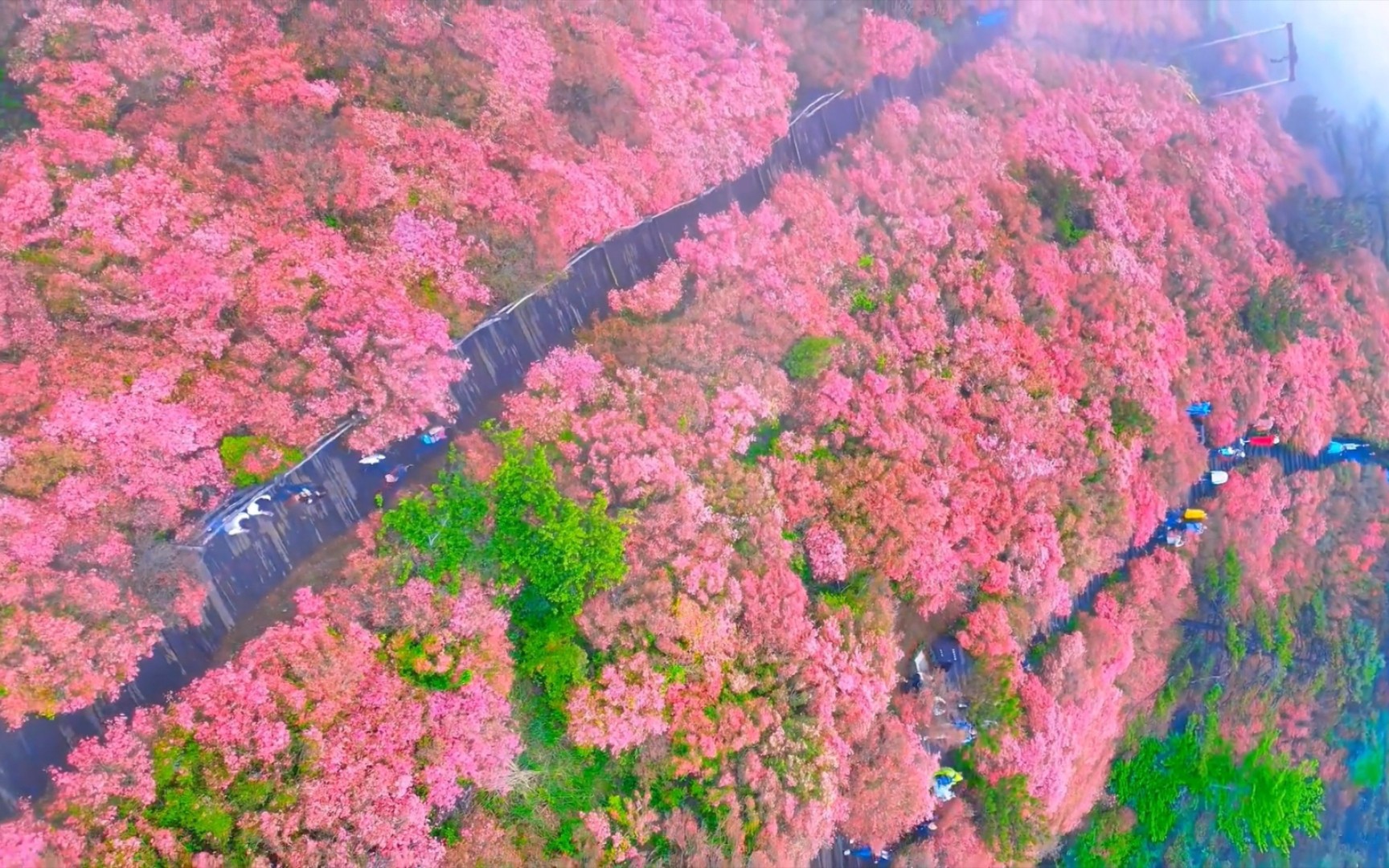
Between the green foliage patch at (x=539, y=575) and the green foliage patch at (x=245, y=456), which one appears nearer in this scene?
the green foliage patch at (x=245, y=456)

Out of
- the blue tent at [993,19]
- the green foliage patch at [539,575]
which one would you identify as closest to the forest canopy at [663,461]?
the green foliage patch at [539,575]

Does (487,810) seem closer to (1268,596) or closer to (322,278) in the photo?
(322,278)

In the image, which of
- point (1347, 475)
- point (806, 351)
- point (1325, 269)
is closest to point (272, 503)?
point (806, 351)

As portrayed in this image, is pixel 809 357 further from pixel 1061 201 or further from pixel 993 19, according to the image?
pixel 993 19

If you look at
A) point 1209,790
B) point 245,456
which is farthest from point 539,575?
point 1209,790

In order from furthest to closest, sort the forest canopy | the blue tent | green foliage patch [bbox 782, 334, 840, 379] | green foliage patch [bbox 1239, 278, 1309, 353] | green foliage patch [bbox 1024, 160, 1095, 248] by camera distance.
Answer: the blue tent, green foliage patch [bbox 1239, 278, 1309, 353], green foliage patch [bbox 1024, 160, 1095, 248], green foliage patch [bbox 782, 334, 840, 379], the forest canopy

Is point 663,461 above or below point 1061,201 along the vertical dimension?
below

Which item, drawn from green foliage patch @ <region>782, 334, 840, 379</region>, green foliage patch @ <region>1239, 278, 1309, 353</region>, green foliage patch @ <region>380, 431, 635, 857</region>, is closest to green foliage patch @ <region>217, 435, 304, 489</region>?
green foliage patch @ <region>380, 431, 635, 857</region>

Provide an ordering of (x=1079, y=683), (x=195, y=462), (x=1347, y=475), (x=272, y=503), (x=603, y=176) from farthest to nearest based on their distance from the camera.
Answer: (x=1347, y=475) → (x=1079, y=683) → (x=603, y=176) → (x=272, y=503) → (x=195, y=462)

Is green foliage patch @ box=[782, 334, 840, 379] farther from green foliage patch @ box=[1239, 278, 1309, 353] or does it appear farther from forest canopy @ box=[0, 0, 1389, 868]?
green foliage patch @ box=[1239, 278, 1309, 353]

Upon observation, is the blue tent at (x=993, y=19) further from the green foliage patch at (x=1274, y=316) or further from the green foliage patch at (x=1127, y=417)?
the green foliage patch at (x=1127, y=417)

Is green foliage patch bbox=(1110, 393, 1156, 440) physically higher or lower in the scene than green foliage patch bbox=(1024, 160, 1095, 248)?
lower
